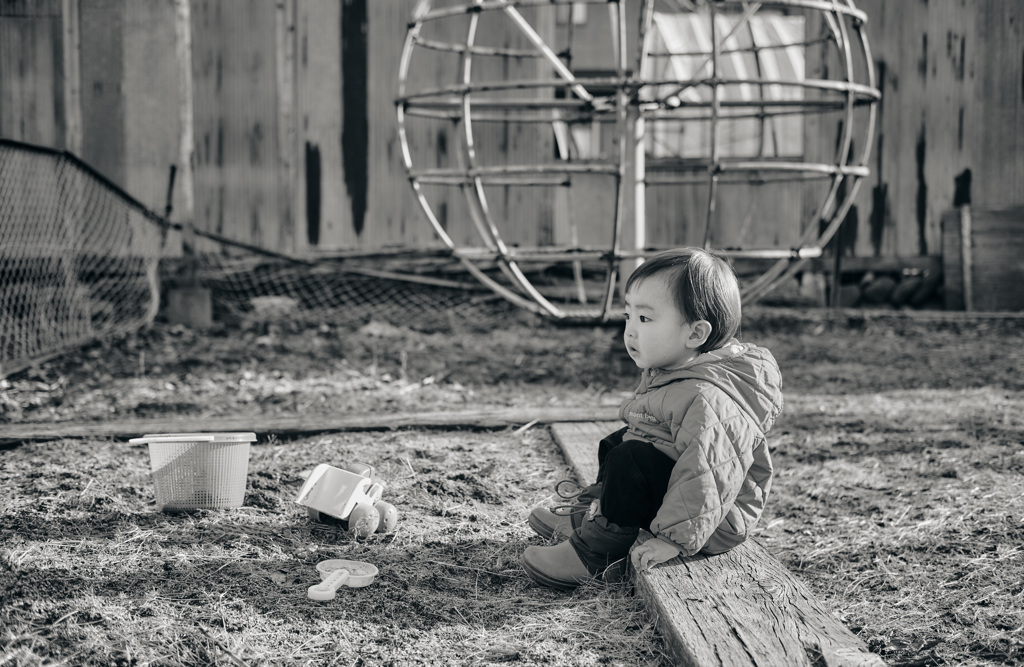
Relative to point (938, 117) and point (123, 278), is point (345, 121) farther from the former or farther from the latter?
point (938, 117)

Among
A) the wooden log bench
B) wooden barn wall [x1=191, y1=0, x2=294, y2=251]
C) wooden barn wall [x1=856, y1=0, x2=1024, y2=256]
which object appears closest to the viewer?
the wooden log bench

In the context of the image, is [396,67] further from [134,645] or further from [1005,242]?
[134,645]

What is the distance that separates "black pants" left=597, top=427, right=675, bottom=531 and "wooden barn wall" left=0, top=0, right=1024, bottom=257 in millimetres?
5196

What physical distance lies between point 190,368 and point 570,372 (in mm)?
1765

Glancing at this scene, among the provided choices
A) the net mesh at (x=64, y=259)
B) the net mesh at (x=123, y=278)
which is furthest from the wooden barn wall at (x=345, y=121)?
the net mesh at (x=64, y=259)

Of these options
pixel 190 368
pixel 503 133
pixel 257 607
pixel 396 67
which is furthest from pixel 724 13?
pixel 257 607

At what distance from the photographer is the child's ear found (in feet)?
6.40

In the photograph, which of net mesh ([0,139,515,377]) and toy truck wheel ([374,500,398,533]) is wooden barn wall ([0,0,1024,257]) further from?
toy truck wheel ([374,500,398,533])

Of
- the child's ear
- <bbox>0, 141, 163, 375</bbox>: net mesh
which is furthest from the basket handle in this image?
<bbox>0, 141, 163, 375</bbox>: net mesh

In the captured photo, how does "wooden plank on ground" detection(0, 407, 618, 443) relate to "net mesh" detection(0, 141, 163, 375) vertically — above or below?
below

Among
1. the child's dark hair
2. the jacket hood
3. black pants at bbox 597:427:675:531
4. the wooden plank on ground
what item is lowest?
the wooden plank on ground

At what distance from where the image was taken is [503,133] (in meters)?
7.20

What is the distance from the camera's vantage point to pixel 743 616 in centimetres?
165

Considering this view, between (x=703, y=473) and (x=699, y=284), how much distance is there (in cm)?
36
